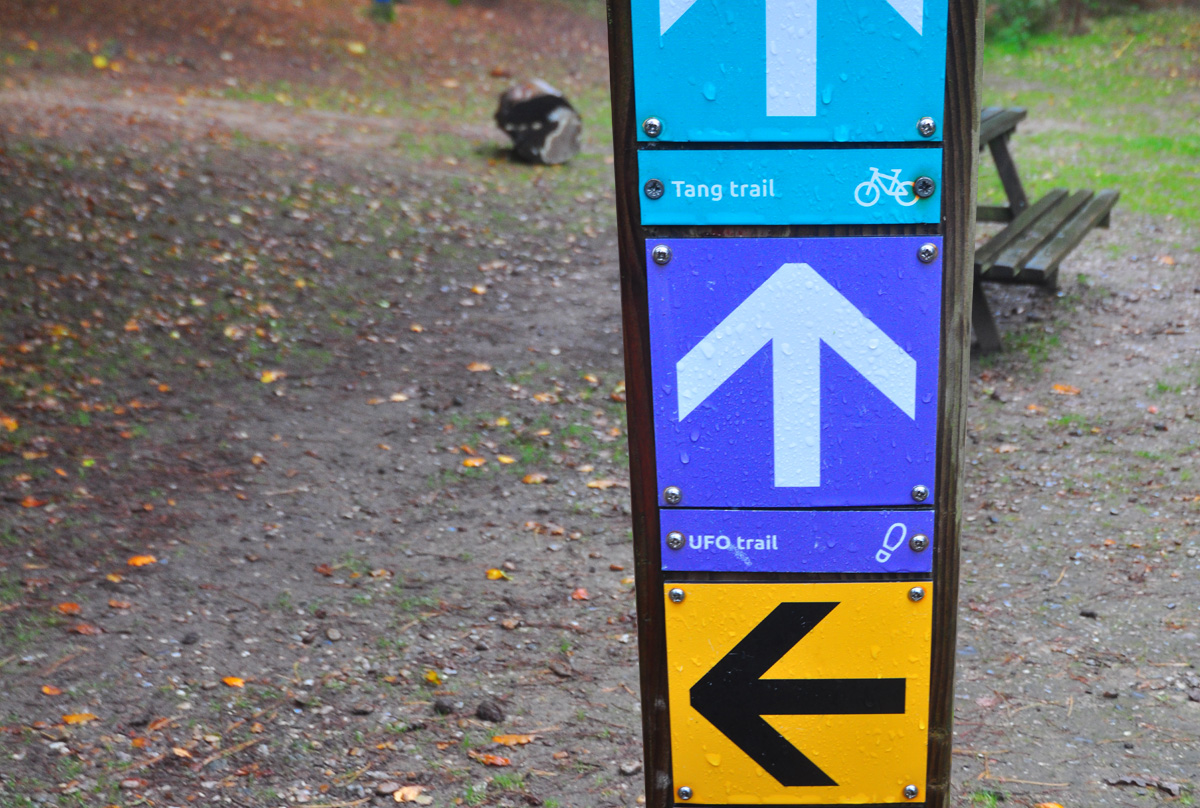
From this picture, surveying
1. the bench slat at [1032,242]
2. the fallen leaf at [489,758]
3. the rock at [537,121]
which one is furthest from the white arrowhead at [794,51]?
the rock at [537,121]

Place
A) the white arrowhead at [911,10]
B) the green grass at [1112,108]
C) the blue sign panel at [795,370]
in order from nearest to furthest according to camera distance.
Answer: the white arrowhead at [911,10] < the blue sign panel at [795,370] < the green grass at [1112,108]

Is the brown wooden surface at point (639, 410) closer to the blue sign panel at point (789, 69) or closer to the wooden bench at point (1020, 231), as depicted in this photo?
the blue sign panel at point (789, 69)

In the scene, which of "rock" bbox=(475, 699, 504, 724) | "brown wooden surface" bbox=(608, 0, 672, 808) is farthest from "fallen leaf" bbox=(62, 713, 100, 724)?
"brown wooden surface" bbox=(608, 0, 672, 808)

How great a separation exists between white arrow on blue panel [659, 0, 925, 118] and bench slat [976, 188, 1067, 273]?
162 inches

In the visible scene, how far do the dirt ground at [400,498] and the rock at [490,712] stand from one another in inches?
2.0

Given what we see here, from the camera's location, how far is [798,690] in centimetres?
159

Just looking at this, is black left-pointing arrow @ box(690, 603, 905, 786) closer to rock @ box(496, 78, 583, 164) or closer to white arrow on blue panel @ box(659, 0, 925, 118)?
white arrow on blue panel @ box(659, 0, 925, 118)

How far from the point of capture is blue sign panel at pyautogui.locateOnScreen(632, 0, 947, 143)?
137 centimetres

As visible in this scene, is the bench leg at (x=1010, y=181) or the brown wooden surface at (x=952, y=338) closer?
the brown wooden surface at (x=952, y=338)

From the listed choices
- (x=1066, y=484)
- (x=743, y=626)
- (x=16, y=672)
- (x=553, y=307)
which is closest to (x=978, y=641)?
(x=1066, y=484)

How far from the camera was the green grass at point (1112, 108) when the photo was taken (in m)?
8.70

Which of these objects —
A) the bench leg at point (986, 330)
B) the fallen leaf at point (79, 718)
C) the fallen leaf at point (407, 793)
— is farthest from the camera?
the bench leg at point (986, 330)

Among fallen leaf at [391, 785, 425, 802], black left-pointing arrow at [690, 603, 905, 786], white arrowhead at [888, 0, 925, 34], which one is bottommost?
fallen leaf at [391, 785, 425, 802]

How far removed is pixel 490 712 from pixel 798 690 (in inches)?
68.3
